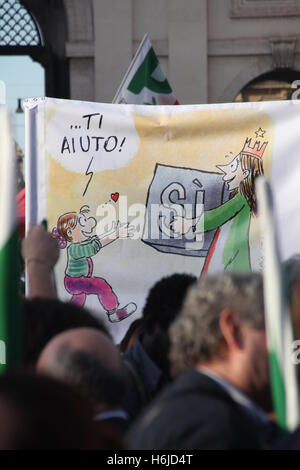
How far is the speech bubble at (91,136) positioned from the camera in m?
4.86

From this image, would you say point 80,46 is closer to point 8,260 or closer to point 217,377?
point 8,260

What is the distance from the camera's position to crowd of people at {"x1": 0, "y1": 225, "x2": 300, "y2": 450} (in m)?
1.60

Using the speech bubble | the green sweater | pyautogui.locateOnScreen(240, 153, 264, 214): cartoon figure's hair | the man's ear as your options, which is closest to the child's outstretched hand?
the green sweater

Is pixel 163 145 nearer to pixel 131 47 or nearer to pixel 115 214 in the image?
pixel 115 214

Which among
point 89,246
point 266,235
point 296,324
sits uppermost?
point 266,235

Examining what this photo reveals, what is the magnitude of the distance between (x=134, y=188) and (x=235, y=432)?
2.90 m

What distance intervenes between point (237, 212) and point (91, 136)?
755mm

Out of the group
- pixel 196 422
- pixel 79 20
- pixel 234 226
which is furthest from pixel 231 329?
pixel 79 20

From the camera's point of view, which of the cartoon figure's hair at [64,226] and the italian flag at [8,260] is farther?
the cartoon figure's hair at [64,226]

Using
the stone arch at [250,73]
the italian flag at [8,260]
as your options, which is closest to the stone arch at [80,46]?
the stone arch at [250,73]

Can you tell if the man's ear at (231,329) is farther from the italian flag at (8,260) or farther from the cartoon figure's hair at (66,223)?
the cartoon figure's hair at (66,223)

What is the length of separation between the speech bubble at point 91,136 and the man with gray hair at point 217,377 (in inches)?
102

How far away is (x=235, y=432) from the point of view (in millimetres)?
2002
